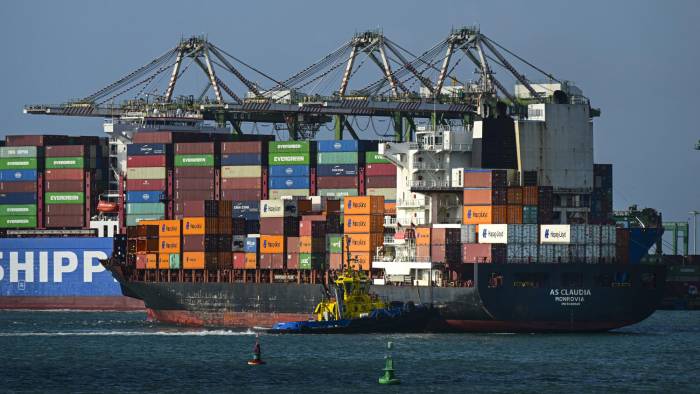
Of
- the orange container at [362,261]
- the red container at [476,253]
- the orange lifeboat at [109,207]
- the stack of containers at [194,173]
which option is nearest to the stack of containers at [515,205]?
the red container at [476,253]

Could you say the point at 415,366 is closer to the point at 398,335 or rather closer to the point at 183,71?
the point at 398,335

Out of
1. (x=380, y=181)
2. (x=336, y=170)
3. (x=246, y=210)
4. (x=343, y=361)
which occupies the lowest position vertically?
(x=343, y=361)

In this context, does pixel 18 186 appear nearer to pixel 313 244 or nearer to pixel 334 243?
pixel 313 244

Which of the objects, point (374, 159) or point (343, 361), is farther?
point (374, 159)

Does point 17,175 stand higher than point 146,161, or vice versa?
point 146,161

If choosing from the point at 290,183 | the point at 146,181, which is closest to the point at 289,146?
the point at 290,183

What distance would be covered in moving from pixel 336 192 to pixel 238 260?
10.00 m

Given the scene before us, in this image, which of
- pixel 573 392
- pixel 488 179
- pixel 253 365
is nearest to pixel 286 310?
pixel 488 179

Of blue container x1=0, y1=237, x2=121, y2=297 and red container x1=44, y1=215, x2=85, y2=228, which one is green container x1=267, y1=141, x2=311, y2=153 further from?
red container x1=44, y1=215, x2=85, y2=228

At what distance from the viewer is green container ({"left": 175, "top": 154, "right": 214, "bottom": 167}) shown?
352 ft

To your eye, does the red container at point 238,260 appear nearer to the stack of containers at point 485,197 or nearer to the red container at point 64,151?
the stack of containers at point 485,197

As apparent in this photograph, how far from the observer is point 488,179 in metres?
81.9

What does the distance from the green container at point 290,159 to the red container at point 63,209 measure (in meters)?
18.8

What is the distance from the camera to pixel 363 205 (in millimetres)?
87250
